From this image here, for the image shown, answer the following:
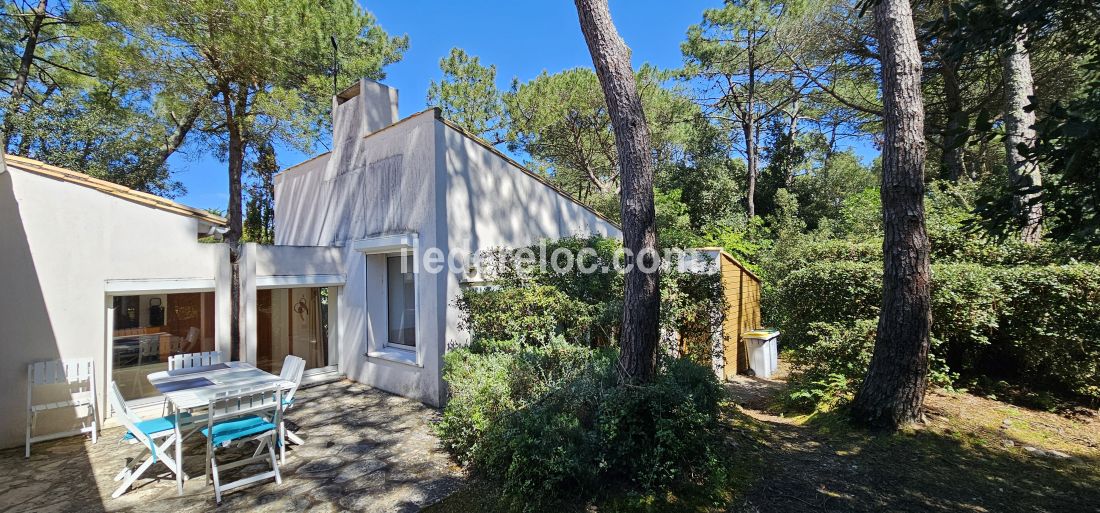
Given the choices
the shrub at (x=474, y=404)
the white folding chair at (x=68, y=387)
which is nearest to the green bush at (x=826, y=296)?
the shrub at (x=474, y=404)

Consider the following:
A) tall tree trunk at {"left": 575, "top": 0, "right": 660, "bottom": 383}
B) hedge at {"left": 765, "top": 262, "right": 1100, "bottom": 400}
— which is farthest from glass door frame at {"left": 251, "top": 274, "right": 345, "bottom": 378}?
hedge at {"left": 765, "top": 262, "right": 1100, "bottom": 400}

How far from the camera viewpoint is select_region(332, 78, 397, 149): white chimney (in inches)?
325

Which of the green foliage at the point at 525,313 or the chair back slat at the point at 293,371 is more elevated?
the green foliage at the point at 525,313

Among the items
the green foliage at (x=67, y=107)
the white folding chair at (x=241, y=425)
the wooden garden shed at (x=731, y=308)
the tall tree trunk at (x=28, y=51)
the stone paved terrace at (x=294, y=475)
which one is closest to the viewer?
the stone paved terrace at (x=294, y=475)

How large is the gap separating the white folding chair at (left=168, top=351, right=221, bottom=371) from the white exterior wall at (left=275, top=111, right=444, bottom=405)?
2.27 meters

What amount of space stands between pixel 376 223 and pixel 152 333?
12.6 feet

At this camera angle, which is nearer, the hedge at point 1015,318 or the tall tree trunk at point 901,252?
the tall tree trunk at point 901,252

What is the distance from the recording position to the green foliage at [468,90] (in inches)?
728

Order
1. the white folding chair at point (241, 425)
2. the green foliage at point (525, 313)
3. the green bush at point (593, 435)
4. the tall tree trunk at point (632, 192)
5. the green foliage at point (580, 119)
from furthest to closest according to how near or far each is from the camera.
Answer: the green foliage at point (580, 119) < the green foliage at point (525, 313) < the tall tree trunk at point (632, 192) < the white folding chair at point (241, 425) < the green bush at point (593, 435)

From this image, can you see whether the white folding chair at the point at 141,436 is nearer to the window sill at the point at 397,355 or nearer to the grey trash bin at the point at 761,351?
the window sill at the point at 397,355

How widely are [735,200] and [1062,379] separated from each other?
1287 cm

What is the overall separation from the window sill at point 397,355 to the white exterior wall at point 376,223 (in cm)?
3

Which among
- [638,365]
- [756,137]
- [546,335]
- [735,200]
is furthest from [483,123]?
[638,365]

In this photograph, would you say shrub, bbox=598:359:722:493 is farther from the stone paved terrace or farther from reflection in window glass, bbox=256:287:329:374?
reflection in window glass, bbox=256:287:329:374
